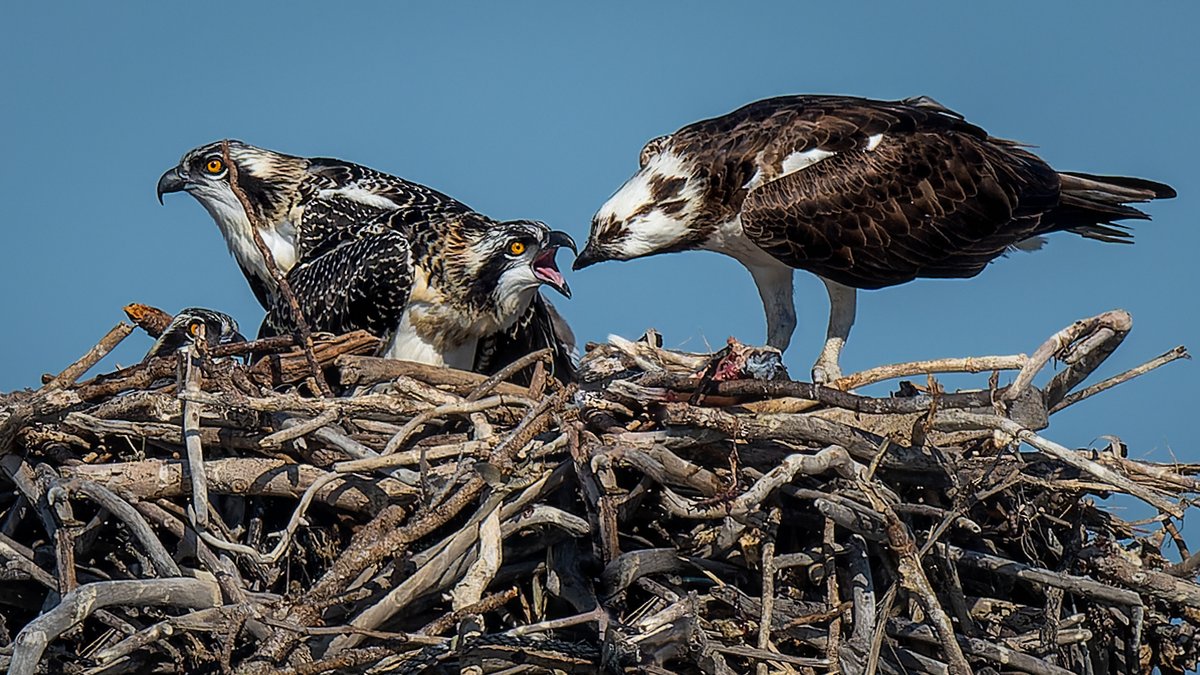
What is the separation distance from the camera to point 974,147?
7.43m

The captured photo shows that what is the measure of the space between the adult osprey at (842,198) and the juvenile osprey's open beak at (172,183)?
2.47 meters

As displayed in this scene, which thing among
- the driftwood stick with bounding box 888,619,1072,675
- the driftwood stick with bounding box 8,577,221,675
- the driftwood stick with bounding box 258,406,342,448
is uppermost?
the driftwood stick with bounding box 258,406,342,448

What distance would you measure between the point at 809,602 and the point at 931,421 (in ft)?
2.48

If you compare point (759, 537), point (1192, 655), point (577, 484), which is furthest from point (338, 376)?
point (1192, 655)

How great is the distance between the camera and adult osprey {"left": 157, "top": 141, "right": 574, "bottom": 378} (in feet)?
23.7

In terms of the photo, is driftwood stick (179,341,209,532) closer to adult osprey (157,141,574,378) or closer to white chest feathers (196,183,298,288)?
adult osprey (157,141,574,378)

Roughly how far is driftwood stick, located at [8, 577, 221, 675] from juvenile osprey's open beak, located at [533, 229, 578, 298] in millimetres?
2363

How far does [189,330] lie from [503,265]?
4.78 ft

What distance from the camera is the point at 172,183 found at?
8359 mm

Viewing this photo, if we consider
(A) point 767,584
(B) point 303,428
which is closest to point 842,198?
(A) point 767,584

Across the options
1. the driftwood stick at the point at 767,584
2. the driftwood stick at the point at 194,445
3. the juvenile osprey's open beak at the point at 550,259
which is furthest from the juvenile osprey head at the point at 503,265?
the driftwood stick at the point at 767,584

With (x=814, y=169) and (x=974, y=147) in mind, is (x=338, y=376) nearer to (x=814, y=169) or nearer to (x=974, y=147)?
(x=814, y=169)

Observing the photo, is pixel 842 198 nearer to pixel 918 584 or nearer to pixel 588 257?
pixel 588 257

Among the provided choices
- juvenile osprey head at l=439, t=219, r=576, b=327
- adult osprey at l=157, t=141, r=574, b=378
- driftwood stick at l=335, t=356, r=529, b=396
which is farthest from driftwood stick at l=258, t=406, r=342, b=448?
juvenile osprey head at l=439, t=219, r=576, b=327
